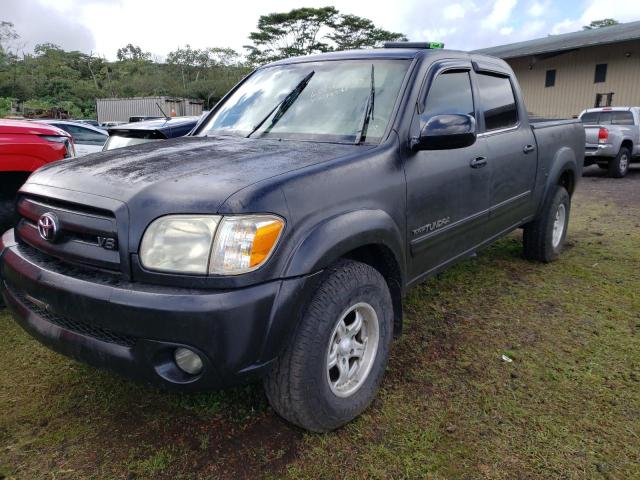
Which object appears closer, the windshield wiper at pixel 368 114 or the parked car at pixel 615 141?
the windshield wiper at pixel 368 114

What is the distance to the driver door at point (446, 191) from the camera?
2732 mm

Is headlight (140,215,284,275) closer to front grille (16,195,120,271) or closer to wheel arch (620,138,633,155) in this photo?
front grille (16,195,120,271)

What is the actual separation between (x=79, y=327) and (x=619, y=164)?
12.8 meters

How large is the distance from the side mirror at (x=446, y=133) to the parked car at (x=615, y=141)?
1029cm

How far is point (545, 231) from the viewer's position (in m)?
4.62

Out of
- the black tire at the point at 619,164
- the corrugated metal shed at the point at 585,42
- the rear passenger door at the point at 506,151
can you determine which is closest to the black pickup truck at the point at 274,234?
the rear passenger door at the point at 506,151

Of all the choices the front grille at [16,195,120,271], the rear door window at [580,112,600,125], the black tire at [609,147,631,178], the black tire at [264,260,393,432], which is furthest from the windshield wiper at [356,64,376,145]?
the rear door window at [580,112,600,125]


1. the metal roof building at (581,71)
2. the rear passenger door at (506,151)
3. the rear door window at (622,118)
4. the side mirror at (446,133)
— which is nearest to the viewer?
the side mirror at (446,133)

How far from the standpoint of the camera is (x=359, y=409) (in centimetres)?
239

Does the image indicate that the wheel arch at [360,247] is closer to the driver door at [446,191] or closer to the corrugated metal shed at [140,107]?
the driver door at [446,191]

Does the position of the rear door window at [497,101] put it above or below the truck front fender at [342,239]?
above

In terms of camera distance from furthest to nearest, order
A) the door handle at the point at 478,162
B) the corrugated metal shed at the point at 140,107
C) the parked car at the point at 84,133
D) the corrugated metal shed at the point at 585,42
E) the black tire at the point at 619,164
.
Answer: the corrugated metal shed at the point at 140,107 < the corrugated metal shed at the point at 585,42 < the black tire at the point at 619,164 < the parked car at the point at 84,133 < the door handle at the point at 478,162

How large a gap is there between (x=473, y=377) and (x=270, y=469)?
130cm

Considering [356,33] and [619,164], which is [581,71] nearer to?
[619,164]
